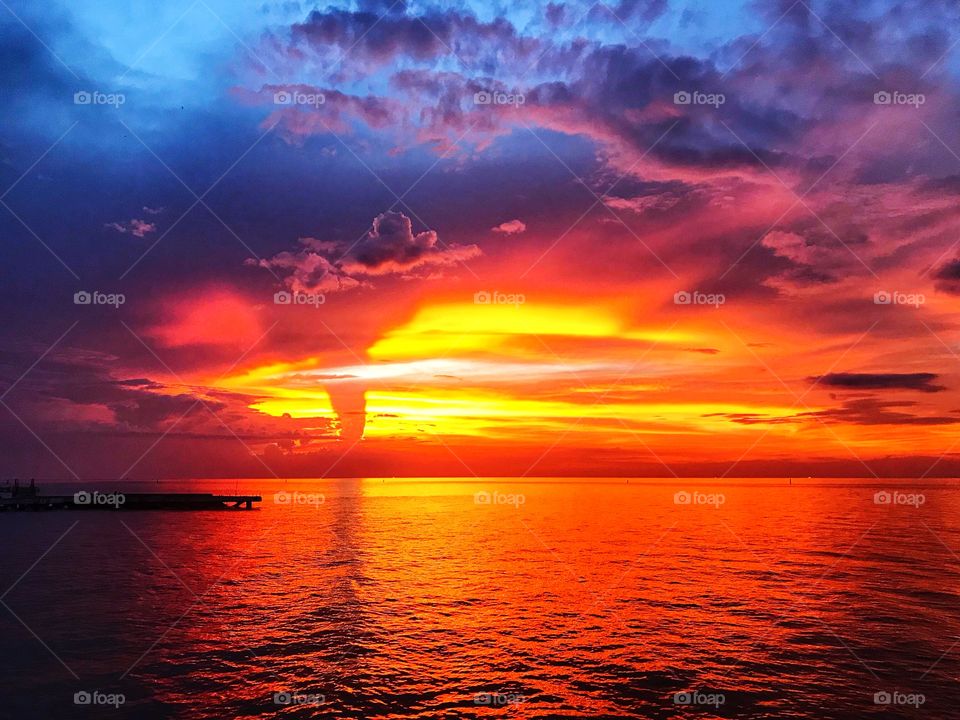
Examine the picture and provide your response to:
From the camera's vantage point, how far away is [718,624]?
2981 cm

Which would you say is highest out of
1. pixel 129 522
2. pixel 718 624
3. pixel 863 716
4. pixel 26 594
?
pixel 129 522

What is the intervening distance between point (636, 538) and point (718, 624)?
123 feet

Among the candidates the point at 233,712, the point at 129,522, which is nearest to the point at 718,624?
the point at 233,712

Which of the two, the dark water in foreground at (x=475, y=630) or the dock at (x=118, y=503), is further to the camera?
the dock at (x=118, y=503)

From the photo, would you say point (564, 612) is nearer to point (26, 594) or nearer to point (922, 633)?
point (922, 633)

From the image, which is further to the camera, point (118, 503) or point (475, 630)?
point (118, 503)

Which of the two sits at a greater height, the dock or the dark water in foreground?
the dock

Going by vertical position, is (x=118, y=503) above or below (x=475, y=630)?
above

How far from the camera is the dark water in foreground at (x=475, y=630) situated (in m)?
20.4

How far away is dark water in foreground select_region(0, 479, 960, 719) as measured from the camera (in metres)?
20.4

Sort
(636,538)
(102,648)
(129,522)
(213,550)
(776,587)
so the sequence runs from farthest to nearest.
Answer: (129,522)
(636,538)
(213,550)
(776,587)
(102,648)

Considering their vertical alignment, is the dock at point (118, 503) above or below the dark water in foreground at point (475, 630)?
above

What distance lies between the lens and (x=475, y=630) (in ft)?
93.9

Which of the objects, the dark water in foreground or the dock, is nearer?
the dark water in foreground
